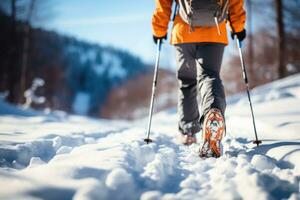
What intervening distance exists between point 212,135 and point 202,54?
89 centimetres

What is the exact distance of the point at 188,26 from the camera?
3.23 m

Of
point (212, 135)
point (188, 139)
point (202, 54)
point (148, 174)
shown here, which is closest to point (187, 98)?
point (188, 139)

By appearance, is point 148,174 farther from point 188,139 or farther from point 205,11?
point 205,11

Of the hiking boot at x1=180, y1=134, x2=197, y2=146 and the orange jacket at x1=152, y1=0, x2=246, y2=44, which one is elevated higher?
the orange jacket at x1=152, y1=0, x2=246, y2=44

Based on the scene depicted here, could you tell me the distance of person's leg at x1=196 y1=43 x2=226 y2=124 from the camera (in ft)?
9.18

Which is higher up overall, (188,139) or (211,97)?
(211,97)

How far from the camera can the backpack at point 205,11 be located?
303cm

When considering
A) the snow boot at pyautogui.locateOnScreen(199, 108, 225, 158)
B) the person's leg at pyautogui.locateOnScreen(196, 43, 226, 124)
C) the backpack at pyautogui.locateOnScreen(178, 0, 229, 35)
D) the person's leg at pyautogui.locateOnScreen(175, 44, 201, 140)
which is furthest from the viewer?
the person's leg at pyautogui.locateOnScreen(175, 44, 201, 140)

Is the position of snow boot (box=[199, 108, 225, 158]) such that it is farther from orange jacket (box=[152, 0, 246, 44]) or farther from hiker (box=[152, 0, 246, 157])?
orange jacket (box=[152, 0, 246, 44])

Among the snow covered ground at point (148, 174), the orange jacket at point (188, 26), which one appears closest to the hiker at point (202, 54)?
the orange jacket at point (188, 26)

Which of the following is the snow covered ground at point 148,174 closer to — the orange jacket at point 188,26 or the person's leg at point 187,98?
the person's leg at point 187,98

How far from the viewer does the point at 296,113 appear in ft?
15.5

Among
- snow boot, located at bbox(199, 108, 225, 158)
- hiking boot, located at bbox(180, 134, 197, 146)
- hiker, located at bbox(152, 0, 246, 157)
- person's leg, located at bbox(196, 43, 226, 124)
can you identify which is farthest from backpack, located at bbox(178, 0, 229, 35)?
Answer: hiking boot, located at bbox(180, 134, 197, 146)

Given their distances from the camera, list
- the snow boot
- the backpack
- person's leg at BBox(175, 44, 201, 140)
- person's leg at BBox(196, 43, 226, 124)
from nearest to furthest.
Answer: the snow boot
person's leg at BBox(196, 43, 226, 124)
the backpack
person's leg at BBox(175, 44, 201, 140)
